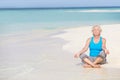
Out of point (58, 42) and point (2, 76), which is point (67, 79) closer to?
point (2, 76)

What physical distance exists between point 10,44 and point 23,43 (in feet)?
1.15

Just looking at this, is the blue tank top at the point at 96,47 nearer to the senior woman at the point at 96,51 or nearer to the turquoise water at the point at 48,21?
the senior woman at the point at 96,51

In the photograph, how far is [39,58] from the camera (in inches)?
269

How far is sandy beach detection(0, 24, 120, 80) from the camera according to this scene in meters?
5.53

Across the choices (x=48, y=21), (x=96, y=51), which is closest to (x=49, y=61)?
(x=96, y=51)

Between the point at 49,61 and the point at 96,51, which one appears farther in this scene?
the point at 49,61

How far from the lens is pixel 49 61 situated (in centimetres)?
658

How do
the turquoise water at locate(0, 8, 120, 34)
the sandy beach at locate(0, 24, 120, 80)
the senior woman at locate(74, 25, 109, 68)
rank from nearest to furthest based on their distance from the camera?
1. the sandy beach at locate(0, 24, 120, 80)
2. the senior woman at locate(74, 25, 109, 68)
3. the turquoise water at locate(0, 8, 120, 34)

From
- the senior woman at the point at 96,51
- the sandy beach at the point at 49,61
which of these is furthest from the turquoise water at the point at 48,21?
the senior woman at the point at 96,51

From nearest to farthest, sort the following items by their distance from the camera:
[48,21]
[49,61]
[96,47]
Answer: [96,47] → [49,61] → [48,21]

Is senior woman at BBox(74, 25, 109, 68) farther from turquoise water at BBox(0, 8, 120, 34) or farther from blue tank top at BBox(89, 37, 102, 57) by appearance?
turquoise water at BBox(0, 8, 120, 34)

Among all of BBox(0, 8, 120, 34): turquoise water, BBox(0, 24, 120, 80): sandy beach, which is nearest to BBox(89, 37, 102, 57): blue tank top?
BBox(0, 24, 120, 80): sandy beach

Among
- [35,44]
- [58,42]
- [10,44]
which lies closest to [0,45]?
[10,44]

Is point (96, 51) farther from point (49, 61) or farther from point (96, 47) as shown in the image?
point (49, 61)
